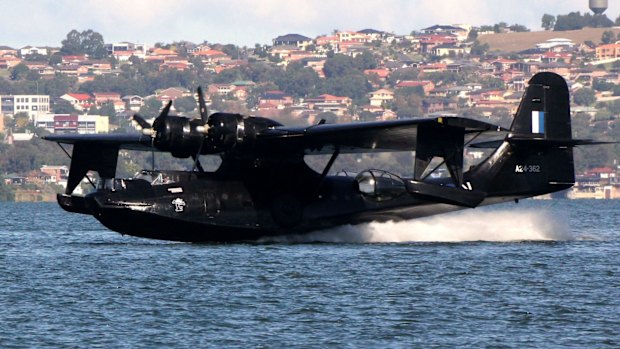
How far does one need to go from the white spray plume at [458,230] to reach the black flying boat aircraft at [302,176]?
2.50 ft

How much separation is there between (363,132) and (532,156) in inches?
364

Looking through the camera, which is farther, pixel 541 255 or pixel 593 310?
pixel 541 255

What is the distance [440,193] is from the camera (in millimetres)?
52344

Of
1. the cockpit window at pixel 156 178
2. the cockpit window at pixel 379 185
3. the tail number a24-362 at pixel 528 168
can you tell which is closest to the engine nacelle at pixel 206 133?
the cockpit window at pixel 156 178

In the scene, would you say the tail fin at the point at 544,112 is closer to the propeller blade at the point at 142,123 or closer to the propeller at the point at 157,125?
the propeller at the point at 157,125

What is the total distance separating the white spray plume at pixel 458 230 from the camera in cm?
5731

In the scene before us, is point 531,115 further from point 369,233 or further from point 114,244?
point 114,244

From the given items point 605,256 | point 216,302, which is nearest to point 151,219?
point 216,302

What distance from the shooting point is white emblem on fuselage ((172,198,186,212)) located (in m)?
52.3

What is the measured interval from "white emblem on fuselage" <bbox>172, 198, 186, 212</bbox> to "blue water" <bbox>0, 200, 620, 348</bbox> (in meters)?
1.67

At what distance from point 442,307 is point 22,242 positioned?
97.7 ft

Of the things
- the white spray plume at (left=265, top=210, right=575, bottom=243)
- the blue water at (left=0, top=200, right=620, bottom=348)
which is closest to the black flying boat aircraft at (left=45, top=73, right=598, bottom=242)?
the white spray plume at (left=265, top=210, right=575, bottom=243)

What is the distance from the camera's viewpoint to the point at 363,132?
5241cm

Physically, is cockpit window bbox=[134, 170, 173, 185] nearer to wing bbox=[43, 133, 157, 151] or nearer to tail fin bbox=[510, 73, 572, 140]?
wing bbox=[43, 133, 157, 151]
